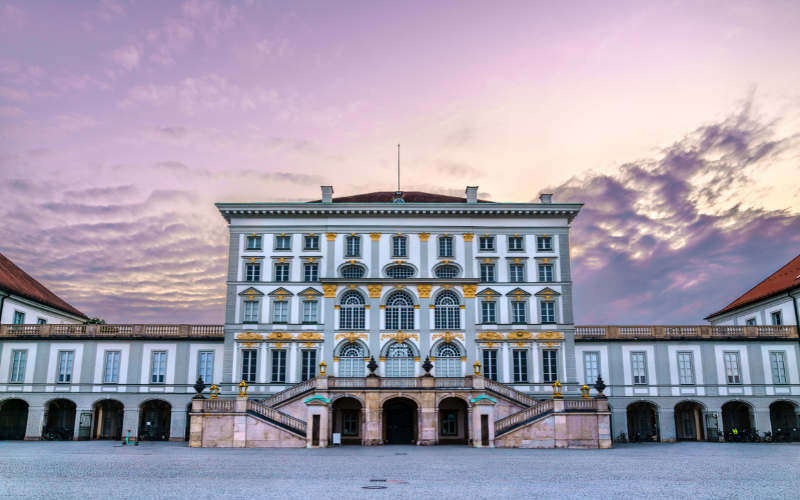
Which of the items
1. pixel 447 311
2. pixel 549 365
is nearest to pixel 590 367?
pixel 549 365

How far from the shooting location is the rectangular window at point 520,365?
49.4 metres

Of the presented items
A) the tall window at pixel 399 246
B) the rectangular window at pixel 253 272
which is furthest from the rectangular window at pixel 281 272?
the tall window at pixel 399 246

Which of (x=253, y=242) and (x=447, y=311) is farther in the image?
(x=253, y=242)

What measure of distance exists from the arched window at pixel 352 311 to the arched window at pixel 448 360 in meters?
6.02

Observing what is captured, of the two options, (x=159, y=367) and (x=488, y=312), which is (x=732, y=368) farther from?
(x=159, y=367)

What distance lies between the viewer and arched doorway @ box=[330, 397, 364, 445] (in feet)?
156

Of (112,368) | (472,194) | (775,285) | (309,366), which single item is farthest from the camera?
(775,285)

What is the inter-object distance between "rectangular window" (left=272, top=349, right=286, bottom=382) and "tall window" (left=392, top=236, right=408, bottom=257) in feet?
36.1

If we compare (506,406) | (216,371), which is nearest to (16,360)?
(216,371)

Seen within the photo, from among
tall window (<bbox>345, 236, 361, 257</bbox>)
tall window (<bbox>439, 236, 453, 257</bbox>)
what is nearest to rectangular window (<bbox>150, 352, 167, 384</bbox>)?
tall window (<bbox>345, 236, 361, 257</bbox>)

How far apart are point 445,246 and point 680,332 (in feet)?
62.4

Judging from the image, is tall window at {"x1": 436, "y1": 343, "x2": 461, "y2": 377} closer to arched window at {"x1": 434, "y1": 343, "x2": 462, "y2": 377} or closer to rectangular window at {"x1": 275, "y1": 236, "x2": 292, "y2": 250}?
arched window at {"x1": 434, "y1": 343, "x2": 462, "y2": 377}

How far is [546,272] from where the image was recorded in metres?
51.5

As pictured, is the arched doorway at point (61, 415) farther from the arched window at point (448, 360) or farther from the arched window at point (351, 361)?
the arched window at point (448, 360)
